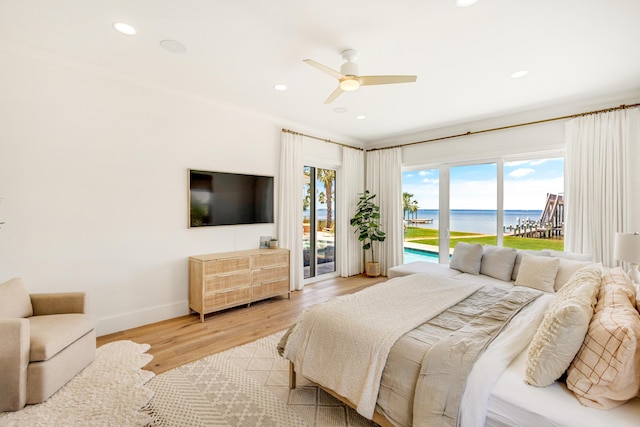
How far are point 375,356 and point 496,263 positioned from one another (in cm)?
299

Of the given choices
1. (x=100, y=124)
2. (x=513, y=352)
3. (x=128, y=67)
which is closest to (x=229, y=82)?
(x=128, y=67)

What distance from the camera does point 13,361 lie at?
1894 millimetres

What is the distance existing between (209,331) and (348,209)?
3499 mm

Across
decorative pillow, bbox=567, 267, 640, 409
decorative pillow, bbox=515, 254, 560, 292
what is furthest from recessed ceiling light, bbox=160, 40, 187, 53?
decorative pillow, bbox=515, 254, 560, 292

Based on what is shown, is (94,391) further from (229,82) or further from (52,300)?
(229,82)

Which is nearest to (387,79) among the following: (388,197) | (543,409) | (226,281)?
(543,409)

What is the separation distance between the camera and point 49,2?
209 centimetres

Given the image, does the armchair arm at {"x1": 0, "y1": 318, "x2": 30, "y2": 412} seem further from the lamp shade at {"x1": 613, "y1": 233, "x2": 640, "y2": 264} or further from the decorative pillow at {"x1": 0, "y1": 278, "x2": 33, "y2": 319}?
the lamp shade at {"x1": 613, "y1": 233, "x2": 640, "y2": 264}

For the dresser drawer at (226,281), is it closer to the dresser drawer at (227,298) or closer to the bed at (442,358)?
the dresser drawer at (227,298)

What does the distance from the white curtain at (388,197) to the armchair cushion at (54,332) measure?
480cm

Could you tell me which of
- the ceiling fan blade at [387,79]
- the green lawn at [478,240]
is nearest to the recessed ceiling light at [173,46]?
the ceiling fan blade at [387,79]

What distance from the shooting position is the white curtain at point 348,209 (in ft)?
19.2

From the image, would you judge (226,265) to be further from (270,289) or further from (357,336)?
(357,336)

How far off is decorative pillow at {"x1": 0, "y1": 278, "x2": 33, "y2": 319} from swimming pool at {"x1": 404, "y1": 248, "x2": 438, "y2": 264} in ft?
17.8
